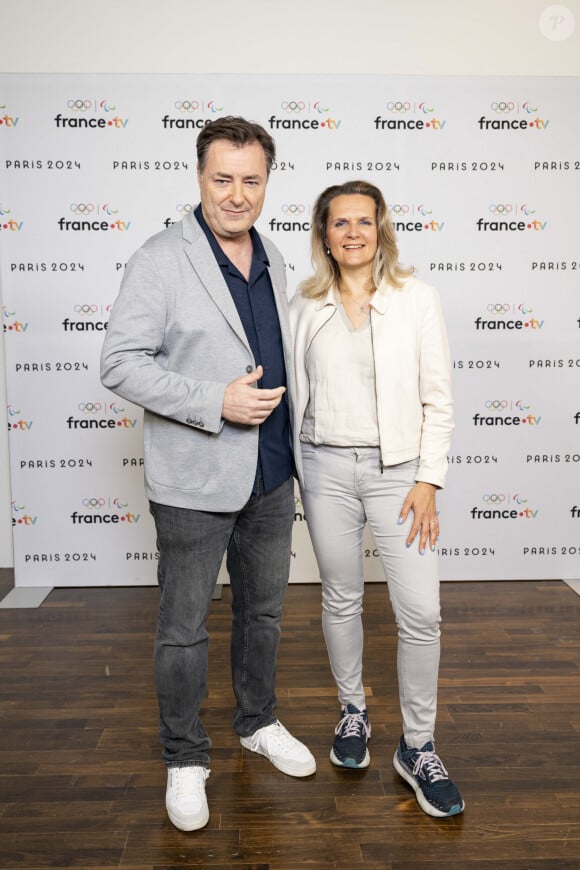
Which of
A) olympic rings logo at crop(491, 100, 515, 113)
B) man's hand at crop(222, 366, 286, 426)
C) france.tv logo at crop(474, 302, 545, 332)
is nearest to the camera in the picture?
man's hand at crop(222, 366, 286, 426)

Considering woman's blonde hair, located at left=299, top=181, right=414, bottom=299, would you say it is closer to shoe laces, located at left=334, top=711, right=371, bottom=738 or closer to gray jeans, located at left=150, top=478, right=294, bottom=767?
gray jeans, located at left=150, top=478, right=294, bottom=767

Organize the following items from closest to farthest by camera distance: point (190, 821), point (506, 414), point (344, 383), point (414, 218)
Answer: point (190, 821)
point (344, 383)
point (414, 218)
point (506, 414)

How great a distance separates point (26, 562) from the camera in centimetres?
385

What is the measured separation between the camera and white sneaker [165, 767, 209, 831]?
2018mm

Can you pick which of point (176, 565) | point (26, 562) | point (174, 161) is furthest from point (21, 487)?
point (176, 565)

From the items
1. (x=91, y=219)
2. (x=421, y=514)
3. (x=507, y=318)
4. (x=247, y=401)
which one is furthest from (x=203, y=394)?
(x=507, y=318)

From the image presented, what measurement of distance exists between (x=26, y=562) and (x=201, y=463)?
2.23 m

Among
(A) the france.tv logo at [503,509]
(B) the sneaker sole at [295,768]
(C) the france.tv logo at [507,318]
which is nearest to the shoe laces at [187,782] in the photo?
(B) the sneaker sole at [295,768]

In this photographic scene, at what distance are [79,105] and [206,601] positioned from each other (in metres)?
2.55

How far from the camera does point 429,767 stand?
83.7 inches

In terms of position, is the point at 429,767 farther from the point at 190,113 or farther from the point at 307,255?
the point at 190,113

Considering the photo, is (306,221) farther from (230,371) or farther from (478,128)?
(230,371)

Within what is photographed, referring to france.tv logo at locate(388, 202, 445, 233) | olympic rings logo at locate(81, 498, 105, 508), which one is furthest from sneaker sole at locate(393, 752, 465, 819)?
france.tv logo at locate(388, 202, 445, 233)

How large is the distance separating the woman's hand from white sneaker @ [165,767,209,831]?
843mm
